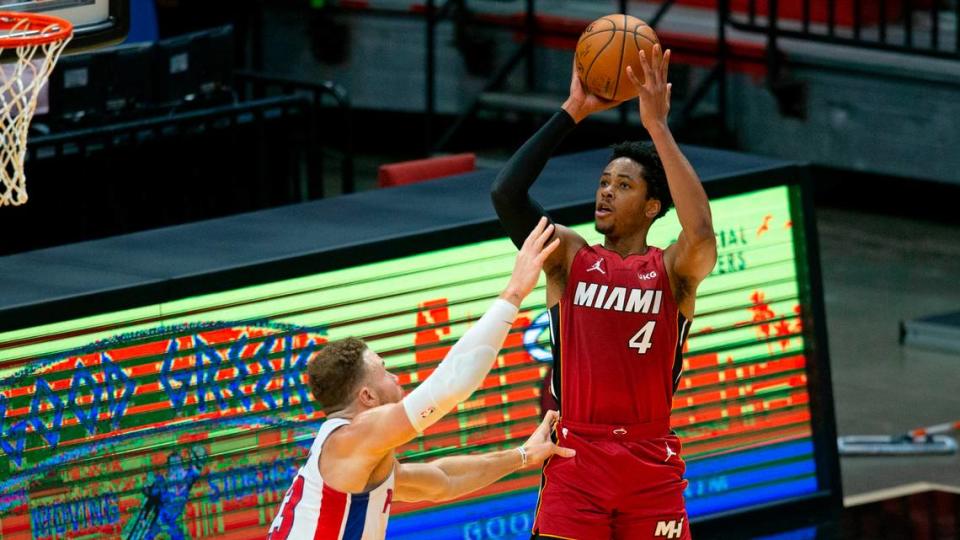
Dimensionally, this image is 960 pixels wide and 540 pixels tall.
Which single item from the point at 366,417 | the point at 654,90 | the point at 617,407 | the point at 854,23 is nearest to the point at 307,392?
the point at 617,407

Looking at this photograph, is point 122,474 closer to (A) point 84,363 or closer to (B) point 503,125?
(A) point 84,363

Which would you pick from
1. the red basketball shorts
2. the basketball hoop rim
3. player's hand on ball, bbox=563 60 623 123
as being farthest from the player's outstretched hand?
the basketball hoop rim

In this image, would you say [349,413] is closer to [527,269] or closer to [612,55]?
[527,269]

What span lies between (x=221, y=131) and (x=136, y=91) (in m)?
0.80

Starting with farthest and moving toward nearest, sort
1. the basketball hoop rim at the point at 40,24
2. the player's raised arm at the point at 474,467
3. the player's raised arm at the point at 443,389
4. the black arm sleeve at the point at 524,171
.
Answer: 1. the basketball hoop rim at the point at 40,24
2. the black arm sleeve at the point at 524,171
3. the player's raised arm at the point at 474,467
4. the player's raised arm at the point at 443,389

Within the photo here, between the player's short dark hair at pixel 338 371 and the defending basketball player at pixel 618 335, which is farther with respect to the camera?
the defending basketball player at pixel 618 335

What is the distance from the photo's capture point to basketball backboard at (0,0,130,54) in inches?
274

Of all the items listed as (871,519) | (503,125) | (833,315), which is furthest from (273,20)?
(871,519)

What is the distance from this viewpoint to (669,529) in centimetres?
585

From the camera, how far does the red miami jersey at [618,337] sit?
230 inches

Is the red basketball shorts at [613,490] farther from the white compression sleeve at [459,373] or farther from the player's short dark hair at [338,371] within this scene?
the player's short dark hair at [338,371]

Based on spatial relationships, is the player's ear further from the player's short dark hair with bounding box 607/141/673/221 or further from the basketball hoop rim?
the basketball hoop rim

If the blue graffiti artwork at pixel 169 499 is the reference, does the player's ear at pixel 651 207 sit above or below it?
above

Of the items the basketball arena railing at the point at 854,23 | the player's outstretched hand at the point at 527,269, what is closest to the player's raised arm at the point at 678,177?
the player's outstretched hand at the point at 527,269
